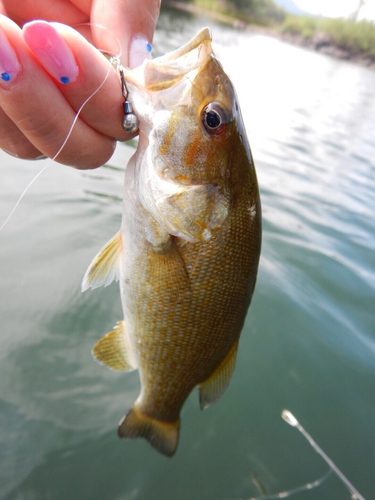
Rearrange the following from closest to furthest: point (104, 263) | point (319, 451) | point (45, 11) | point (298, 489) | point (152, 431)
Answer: point (45, 11), point (104, 263), point (152, 431), point (298, 489), point (319, 451)

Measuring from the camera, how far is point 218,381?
1851mm

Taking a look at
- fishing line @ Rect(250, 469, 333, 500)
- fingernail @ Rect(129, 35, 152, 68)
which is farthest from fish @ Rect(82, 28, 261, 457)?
fishing line @ Rect(250, 469, 333, 500)

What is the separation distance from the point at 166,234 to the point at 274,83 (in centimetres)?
1739

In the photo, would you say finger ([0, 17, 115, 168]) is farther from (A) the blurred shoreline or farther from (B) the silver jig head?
(A) the blurred shoreline

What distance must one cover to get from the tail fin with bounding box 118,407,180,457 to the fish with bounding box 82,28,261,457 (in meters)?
0.04

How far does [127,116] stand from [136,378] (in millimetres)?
2018

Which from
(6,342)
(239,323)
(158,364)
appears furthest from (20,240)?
(239,323)

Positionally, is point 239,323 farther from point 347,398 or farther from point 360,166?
point 360,166

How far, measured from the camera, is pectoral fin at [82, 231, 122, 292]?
159 cm

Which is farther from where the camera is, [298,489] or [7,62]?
[298,489]

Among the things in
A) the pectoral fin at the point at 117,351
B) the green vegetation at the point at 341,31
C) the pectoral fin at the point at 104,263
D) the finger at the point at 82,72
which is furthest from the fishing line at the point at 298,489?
the green vegetation at the point at 341,31

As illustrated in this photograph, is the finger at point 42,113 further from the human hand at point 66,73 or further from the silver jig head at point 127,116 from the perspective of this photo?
the silver jig head at point 127,116

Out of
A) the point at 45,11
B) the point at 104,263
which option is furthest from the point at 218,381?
the point at 45,11

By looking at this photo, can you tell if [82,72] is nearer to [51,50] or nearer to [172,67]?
[51,50]
